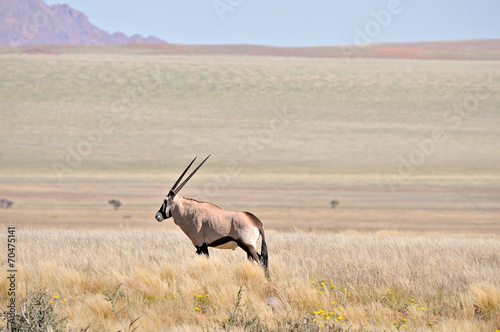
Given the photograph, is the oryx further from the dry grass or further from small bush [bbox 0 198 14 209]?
small bush [bbox 0 198 14 209]

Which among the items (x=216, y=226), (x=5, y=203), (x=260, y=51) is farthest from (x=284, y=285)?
(x=260, y=51)

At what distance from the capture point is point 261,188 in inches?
1388

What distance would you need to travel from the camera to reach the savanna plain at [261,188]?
23.3 ft

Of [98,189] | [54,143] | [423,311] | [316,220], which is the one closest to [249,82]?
[54,143]

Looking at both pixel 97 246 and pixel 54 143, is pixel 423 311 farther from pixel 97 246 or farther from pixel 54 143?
pixel 54 143

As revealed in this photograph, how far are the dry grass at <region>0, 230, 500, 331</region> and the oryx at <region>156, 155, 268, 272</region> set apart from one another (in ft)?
0.85

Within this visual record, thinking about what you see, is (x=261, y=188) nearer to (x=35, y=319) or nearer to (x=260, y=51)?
(x=35, y=319)

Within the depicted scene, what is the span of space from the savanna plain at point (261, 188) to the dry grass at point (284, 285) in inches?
1.2

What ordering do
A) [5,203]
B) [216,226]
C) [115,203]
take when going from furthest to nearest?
[115,203] → [5,203] → [216,226]

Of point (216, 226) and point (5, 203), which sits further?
point (5, 203)

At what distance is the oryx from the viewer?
27.0ft

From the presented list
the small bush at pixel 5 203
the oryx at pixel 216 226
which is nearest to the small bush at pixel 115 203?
the small bush at pixel 5 203

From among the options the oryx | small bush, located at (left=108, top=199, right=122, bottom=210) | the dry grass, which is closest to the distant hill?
small bush, located at (left=108, top=199, right=122, bottom=210)

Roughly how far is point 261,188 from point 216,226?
26.9 metres
